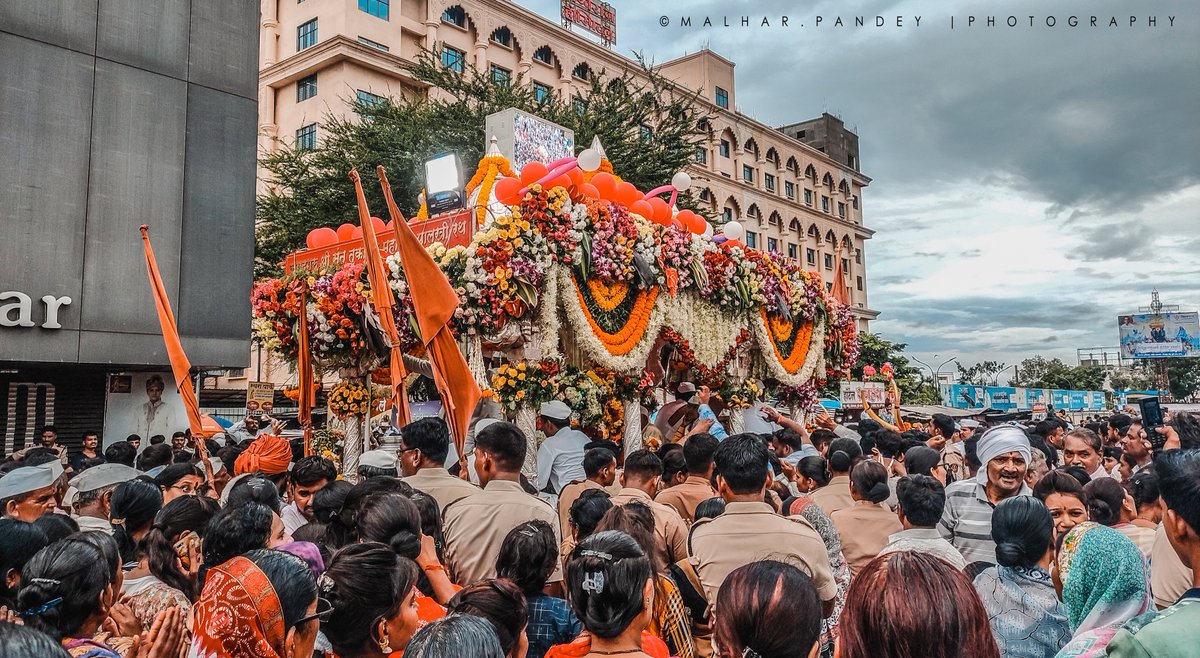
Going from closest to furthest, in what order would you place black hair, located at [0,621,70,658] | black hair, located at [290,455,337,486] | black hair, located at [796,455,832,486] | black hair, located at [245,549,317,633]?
black hair, located at [0,621,70,658], black hair, located at [245,549,317,633], black hair, located at [290,455,337,486], black hair, located at [796,455,832,486]

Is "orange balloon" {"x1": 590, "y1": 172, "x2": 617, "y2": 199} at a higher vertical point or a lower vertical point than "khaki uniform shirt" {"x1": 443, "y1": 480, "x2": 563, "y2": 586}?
higher

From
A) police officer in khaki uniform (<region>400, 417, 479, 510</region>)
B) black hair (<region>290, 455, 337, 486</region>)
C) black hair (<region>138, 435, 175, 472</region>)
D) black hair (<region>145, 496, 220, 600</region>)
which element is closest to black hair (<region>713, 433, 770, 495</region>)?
police officer in khaki uniform (<region>400, 417, 479, 510</region>)

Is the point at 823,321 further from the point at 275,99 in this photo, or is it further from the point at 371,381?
the point at 275,99

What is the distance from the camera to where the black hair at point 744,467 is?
3.56 meters

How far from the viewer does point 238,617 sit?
2119mm

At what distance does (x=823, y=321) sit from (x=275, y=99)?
90.4 feet

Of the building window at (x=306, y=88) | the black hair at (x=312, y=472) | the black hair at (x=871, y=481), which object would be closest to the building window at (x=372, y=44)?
the building window at (x=306, y=88)

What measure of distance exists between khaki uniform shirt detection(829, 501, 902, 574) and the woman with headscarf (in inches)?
70.2

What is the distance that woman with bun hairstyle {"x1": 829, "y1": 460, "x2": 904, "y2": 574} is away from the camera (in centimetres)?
429

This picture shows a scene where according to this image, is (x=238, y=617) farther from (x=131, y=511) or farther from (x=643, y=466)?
(x=643, y=466)

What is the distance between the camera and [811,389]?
44.2 feet

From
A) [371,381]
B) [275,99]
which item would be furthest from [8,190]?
[275,99]

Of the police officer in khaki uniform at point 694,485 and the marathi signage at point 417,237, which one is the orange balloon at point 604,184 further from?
the police officer in khaki uniform at point 694,485

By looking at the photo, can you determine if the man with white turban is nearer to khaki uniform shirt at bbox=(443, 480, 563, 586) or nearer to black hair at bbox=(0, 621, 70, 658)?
khaki uniform shirt at bbox=(443, 480, 563, 586)
